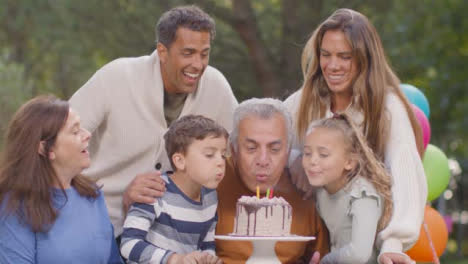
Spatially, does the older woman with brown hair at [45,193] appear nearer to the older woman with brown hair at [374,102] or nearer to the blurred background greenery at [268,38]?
the older woman with brown hair at [374,102]

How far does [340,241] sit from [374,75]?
0.89 meters

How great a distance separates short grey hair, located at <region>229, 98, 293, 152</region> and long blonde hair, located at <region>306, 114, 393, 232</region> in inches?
7.8

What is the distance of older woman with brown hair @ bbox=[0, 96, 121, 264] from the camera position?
383 cm

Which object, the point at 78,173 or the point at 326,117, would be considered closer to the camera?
the point at 78,173

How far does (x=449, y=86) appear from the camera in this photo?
13.9 meters

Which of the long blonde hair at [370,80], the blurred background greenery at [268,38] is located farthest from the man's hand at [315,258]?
the blurred background greenery at [268,38]

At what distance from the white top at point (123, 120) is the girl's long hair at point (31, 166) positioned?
0.87 meters

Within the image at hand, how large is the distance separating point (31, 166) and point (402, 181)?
6.04 ft

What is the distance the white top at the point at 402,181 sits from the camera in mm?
4285

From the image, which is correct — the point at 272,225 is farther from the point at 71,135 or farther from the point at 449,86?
the point at 449,86

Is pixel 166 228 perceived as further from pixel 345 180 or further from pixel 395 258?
pixel 395 258

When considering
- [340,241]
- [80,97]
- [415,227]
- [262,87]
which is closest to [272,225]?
[340,241]

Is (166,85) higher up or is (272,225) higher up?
(166,85)

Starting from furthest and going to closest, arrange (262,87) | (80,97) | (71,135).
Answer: (262,87) < (80,97) < (71,135)
